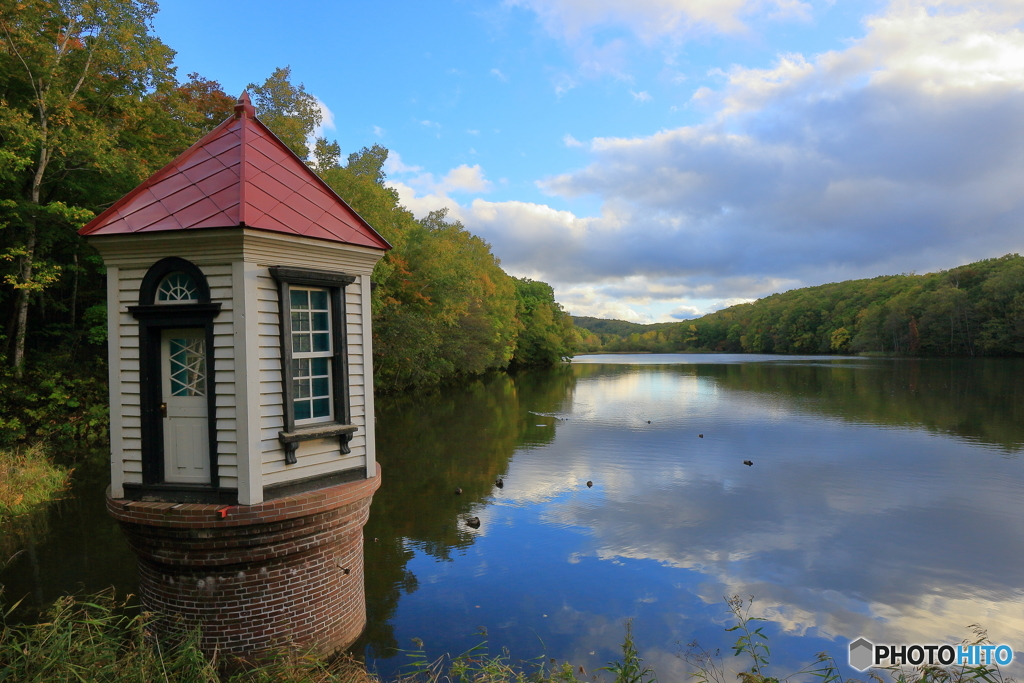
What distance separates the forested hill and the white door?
282 ft

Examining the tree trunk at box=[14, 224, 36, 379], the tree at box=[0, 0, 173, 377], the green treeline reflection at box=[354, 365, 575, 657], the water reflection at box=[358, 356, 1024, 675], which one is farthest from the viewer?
the tree trunk at box=[14, 224, 36, 379]

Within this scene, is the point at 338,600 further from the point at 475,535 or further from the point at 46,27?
the point at 46,27

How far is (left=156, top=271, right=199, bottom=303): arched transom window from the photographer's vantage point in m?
5.49

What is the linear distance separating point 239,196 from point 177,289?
109cm

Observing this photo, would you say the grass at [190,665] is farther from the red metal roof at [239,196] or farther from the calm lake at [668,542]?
the red metal roof at [239,196]

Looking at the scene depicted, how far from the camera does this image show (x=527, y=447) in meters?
18.7

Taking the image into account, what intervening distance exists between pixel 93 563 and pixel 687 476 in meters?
12.6

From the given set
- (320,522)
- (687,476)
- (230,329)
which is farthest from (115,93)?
(687,476)

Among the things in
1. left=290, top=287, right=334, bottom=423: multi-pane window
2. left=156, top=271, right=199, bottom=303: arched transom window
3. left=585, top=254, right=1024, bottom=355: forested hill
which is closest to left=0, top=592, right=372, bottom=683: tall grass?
left=290, top=287, right=334, bottom=423: multi-pane window

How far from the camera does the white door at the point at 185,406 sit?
219 inches

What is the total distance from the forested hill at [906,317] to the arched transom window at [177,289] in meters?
86.0

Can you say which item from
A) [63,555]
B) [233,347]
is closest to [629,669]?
[233,347]

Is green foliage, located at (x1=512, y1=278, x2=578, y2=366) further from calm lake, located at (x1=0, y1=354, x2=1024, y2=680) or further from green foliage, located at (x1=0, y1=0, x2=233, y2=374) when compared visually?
green foliage, located at (x1=0, y1=0, x2=233, y2=374)

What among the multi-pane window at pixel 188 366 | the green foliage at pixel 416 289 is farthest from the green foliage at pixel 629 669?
the green foliage at pixel 416 289
